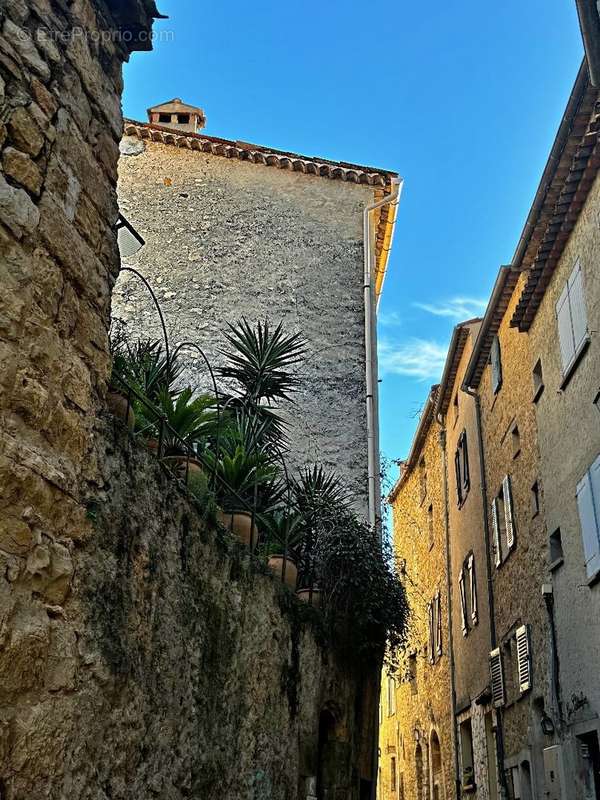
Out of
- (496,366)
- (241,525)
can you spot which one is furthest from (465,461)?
(241,525)

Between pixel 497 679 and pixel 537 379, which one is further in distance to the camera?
pixel 497 679

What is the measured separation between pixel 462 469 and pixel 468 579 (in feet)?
7.82

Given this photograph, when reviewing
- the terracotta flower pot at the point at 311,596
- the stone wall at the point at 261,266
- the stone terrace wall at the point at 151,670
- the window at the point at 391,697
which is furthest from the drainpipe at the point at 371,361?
the window at the point at 391,697

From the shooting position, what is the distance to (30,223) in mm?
3588

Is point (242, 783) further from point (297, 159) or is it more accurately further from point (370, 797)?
point (297, 159)

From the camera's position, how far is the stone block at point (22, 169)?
11.5ft

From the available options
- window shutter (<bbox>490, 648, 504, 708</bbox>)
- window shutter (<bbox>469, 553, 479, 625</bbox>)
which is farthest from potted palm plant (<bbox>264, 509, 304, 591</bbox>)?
window shutter (<bbox>469, 553, 479, 625</bbox>)

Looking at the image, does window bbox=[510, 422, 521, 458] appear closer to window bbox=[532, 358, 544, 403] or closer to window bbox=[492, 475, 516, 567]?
window bbox=[492, 475, 516, 567]

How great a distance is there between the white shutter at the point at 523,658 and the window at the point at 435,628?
7.30 m

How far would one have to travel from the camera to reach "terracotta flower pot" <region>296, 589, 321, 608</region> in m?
8.61

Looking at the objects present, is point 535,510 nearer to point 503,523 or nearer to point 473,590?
point 503,523

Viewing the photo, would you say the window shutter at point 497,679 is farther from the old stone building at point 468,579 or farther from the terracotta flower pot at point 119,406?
the terracotta flower pot at point 119,406

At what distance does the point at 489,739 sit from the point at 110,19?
44.1 feet

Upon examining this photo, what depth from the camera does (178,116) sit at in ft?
59.7
